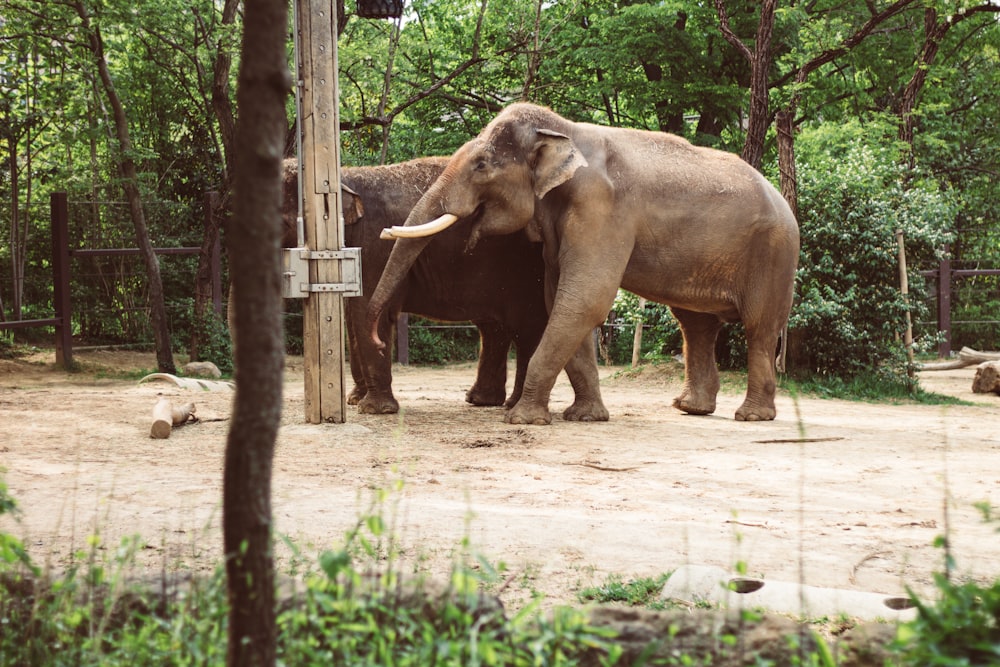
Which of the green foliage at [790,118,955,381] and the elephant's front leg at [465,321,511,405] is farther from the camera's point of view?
the green foliage at [790,118,955,381]

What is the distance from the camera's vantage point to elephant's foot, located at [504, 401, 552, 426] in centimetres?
909

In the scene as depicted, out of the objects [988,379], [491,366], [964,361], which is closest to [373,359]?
[491,366]

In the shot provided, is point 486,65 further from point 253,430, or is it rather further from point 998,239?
point 253,430

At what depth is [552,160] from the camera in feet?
29.3

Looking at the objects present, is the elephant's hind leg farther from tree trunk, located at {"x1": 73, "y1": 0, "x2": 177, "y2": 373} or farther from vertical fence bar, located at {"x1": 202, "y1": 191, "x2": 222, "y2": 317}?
vertical fence bar, located at {"x1": 202, "y1": 191, "x2": 222, "y2": 317}

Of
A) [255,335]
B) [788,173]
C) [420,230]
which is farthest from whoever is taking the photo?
[788,173]

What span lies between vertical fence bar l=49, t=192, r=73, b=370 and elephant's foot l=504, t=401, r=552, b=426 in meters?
7.77

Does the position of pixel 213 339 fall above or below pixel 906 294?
below

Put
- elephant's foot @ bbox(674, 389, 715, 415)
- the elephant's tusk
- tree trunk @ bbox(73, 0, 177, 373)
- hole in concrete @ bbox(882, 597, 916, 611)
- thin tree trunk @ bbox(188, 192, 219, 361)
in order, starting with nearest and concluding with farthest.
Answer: hole in concrete @ bbox(882, 597, 916, 611), the elephant's tusk, elephant's foot @ bbox(674, 389, 715, 415), tree trunk @ bbox(73, 0, 177, 373), thin tree trunk @ bbox(188, 192, 219, 361)

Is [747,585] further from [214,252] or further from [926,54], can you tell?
[926,54]

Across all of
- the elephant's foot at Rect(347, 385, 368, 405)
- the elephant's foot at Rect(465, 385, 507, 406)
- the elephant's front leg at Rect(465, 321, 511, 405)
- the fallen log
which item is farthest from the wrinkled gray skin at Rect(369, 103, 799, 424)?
the fallen log

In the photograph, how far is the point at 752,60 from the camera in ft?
43.2

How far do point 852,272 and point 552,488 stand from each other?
806 centimetres

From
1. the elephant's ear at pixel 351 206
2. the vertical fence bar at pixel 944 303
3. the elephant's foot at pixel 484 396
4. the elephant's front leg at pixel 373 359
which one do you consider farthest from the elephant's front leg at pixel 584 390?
the vertical fence bar at pixel 944 303
